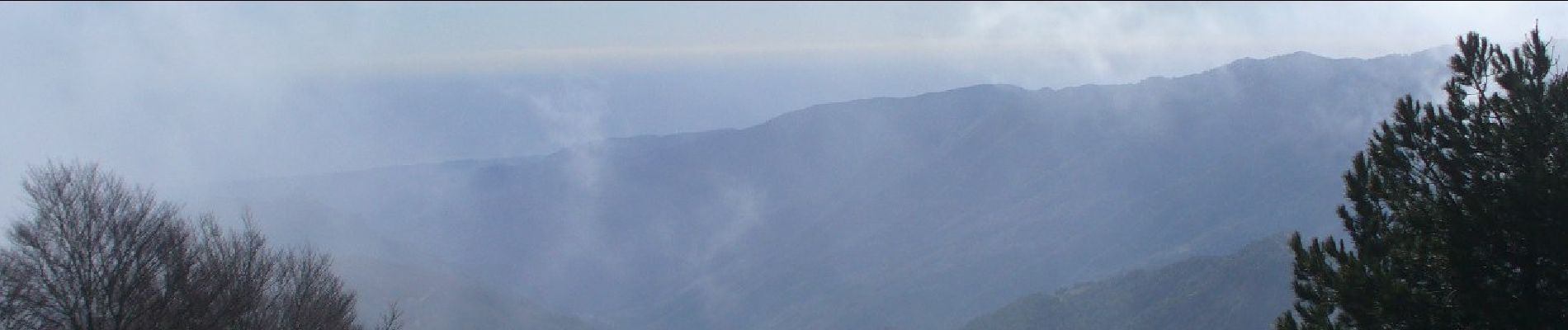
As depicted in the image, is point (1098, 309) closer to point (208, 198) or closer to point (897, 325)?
point (897, 325)

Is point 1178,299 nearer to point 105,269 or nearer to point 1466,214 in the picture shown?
point 1466,214

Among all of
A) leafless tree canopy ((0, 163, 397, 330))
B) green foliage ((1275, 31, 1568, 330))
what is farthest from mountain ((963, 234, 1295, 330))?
leafless tree canopy ((0, 163, 397, 330))

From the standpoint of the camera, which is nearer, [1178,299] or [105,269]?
[105,269]

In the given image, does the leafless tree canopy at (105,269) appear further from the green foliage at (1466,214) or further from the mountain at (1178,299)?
the mountain at (1178,299)

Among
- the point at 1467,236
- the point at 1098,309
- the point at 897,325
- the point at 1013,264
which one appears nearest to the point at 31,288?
the point at 1467,236

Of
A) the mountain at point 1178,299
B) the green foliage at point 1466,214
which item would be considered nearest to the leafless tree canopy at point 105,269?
the green foliage at point 1466,214

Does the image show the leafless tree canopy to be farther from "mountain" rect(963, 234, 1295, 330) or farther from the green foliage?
"mountain" rect(963, 234, 1295, 330)

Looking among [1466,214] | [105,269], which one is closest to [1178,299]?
[1466,214]
